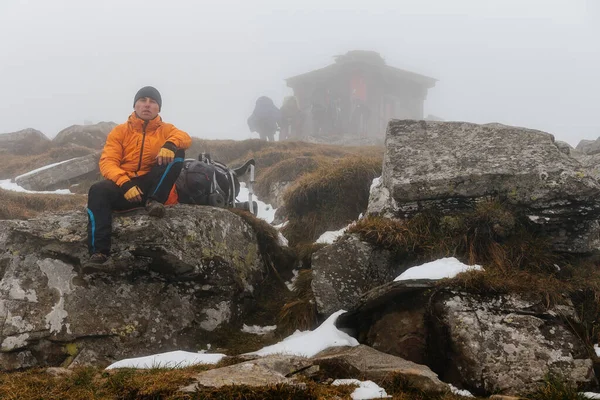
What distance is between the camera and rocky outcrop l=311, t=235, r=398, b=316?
539 cm

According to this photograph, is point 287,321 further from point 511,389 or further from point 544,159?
point 544,159

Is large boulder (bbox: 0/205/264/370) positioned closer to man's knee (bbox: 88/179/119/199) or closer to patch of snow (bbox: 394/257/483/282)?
man's knee (bbox: 88/179/119/199)

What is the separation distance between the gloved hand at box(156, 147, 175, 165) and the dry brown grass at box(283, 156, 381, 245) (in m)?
3.50

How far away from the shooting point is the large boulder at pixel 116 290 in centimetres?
485

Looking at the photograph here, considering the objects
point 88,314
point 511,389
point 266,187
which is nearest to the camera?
point 511,389

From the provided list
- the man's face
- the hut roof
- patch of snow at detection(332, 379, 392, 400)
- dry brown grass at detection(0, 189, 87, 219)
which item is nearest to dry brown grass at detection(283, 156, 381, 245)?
the man's face

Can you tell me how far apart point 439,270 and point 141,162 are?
4.62 m

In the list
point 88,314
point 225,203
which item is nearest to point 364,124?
point 225,203

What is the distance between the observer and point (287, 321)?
5.57m

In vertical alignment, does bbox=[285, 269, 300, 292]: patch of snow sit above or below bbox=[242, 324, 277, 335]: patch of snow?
above

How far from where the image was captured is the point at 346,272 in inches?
219

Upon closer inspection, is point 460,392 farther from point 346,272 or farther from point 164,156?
point 164,156

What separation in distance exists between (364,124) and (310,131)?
20.3 feet

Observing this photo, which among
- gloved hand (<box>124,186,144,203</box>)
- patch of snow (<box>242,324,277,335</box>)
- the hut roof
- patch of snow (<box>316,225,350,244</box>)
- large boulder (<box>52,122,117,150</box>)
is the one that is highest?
the hut roof
